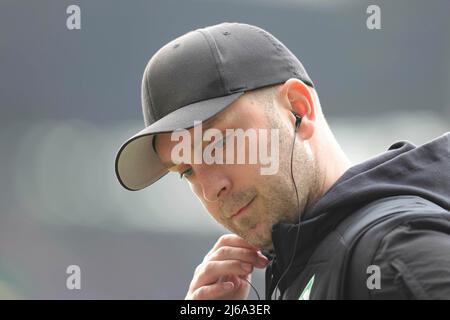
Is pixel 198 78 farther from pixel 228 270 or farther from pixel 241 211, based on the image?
pixel 228 270

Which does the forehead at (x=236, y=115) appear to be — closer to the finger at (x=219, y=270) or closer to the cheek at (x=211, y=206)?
the cheek at (x=211, y=206)

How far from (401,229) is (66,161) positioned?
14.1 ft

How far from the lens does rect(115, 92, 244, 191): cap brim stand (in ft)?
3.87

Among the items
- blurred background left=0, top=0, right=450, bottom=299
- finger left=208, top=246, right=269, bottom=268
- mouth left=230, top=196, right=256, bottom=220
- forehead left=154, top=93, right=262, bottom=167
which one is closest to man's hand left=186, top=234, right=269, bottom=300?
finger left=208, top=246, right=269, bottom=268

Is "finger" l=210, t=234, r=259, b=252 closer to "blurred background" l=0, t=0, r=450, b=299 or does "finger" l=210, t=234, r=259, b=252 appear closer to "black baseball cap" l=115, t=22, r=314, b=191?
"black baseball cap" l=115, t=22, r=314, b=191

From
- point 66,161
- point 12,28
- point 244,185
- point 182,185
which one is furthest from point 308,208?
point 12,28

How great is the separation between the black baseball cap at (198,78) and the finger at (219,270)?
0.20 metres

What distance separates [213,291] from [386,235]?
0.48 m

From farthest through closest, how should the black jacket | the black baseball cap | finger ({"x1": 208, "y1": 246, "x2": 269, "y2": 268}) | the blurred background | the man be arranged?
the blurred background < finger ({"x1": 208, "y1": 246, "x2": 269, "y2": 268}) < the black baseball cap < the man < the black jacket

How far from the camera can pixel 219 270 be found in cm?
134

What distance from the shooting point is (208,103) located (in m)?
1.21

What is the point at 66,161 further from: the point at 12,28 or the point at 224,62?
the point at 224,62

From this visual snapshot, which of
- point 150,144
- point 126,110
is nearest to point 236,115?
point 150,144

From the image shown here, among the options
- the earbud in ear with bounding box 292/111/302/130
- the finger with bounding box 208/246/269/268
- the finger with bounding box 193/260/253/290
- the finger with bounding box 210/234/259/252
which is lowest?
the finger with bounding box 193/260/253/290
